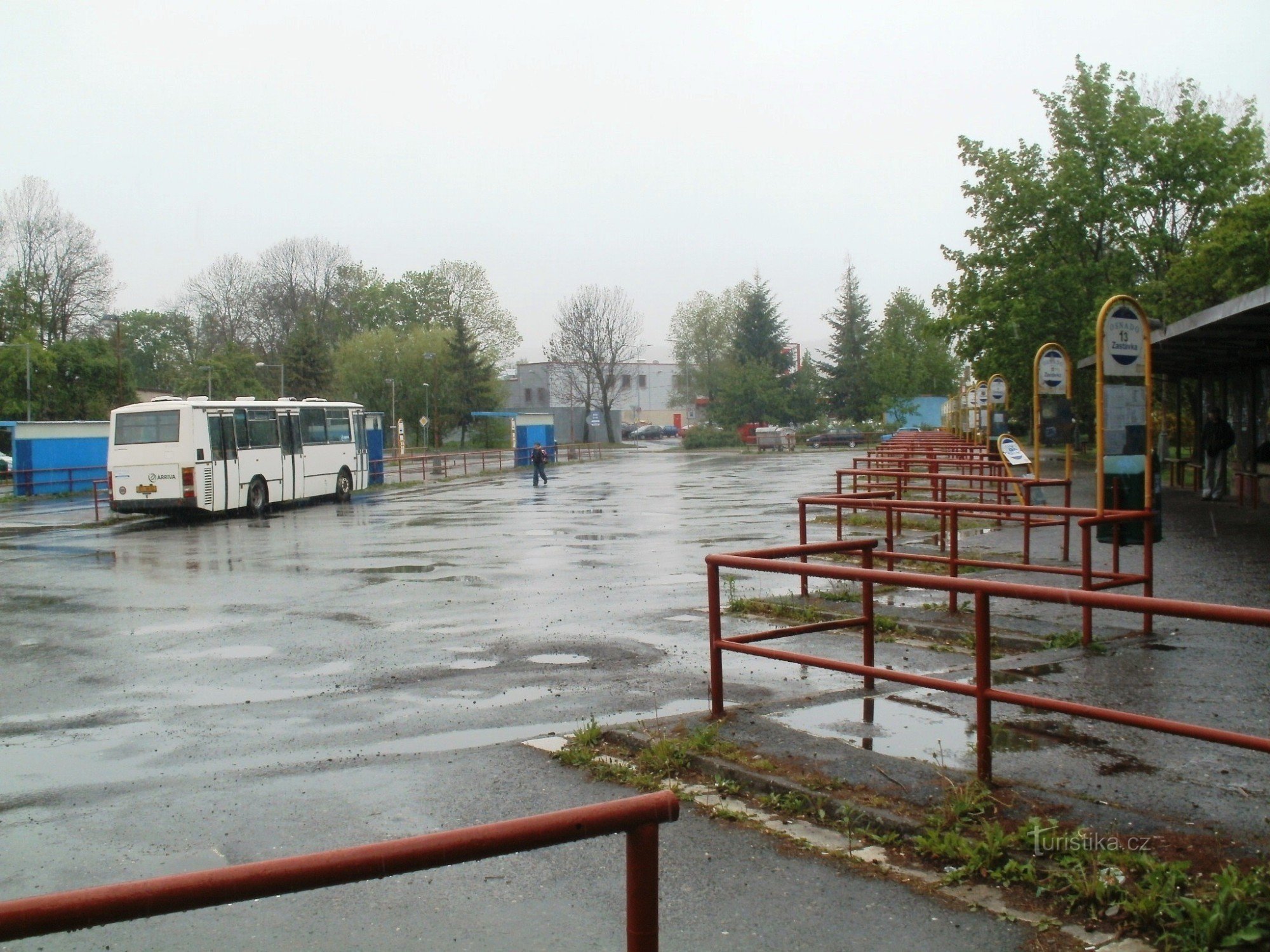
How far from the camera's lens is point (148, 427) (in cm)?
2708

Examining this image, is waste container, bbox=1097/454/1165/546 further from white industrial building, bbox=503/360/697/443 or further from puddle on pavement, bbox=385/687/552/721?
white industrial building, bbox=503/360/697/443

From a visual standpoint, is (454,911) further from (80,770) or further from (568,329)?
(568,329)

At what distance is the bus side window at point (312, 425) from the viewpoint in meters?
32.3

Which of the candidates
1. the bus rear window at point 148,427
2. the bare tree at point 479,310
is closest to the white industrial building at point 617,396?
the bare tree at point 479,310

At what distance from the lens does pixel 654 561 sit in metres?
16.0

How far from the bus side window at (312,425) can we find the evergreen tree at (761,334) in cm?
5244

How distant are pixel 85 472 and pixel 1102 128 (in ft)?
112

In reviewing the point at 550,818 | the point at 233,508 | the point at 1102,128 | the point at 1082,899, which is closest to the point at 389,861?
the point at 550,818

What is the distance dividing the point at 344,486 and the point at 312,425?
2.52 m

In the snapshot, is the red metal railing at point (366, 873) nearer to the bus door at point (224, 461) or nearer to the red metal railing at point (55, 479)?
the bus door at point (224, 461)

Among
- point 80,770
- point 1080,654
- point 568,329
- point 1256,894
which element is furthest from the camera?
point 568,329

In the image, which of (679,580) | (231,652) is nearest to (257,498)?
(679,580)

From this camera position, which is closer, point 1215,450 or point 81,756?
point 81,756

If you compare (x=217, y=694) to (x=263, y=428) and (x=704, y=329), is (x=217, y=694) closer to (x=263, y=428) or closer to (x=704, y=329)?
(x=263, y=428)
